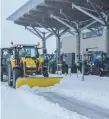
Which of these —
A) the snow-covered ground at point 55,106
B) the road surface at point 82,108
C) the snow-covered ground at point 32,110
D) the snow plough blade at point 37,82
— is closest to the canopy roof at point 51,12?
the snow plough blade at point 37,82

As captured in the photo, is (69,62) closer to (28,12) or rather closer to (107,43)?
(107,43)

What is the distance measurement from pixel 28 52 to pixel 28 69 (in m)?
1.22

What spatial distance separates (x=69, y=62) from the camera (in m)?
29.9

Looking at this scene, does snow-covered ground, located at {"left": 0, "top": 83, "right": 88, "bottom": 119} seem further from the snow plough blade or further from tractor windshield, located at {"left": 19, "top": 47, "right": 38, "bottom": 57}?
tractor windshield, located at {"left": 19, "top": 47, "right": 38, "bottom": 57}

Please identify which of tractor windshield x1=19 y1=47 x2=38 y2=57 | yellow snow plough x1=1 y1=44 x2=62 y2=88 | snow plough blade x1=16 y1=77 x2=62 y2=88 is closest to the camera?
snow plough blade x1=16 y1=77 x2=62 y2=88

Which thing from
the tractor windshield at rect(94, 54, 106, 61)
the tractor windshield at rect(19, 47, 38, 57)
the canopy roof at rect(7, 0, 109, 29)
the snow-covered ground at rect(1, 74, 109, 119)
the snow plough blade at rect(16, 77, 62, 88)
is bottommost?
the snow-covered ground at rect(1, 74, 109, 119)

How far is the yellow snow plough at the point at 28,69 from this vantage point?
13.1 meters

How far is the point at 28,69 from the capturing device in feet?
45.5

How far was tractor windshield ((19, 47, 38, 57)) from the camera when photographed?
14734mm

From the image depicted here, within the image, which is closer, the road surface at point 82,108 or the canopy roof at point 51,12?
the road surface at point 82,108

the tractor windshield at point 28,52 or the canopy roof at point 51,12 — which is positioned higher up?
the canopy roof at point 51,12

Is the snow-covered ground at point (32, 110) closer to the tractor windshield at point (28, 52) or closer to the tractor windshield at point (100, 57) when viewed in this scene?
the tractor windshield at point (28, 52)

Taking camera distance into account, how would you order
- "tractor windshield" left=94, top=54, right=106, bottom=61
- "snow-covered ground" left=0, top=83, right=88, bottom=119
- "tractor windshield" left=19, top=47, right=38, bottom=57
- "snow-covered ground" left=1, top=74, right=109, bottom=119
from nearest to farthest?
"snow-covered ground" left=0, top=83, right=88, bottom=119 → "snow-covered ground" left=1, top=74, right=109, bottom=119 → "tractor windshield" left=19, top=47, right=38, bottom=57 → "tractor windshield" left=94, top=54, right=106, bottom=61

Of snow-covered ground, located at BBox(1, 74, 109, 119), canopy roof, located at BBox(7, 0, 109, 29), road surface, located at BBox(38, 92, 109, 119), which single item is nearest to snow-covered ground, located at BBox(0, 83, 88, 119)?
snow-covered ground, located at BBox(1, 74, 109, 119)
